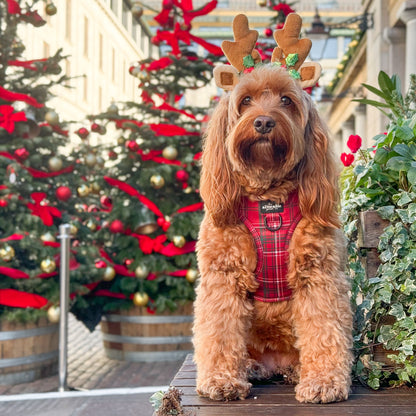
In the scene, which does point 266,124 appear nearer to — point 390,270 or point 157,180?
point 390,270

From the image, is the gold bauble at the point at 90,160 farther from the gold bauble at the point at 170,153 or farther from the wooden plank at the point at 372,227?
the wooden plank at the point at 372,227

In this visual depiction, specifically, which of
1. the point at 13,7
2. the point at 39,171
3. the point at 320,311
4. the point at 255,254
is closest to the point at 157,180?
the point at 39,171

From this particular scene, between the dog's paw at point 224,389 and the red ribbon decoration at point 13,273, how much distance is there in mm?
2928

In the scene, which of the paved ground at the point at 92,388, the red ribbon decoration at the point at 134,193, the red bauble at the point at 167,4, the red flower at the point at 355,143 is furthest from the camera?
the red bauble at the point at 167,4

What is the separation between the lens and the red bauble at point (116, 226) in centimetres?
548

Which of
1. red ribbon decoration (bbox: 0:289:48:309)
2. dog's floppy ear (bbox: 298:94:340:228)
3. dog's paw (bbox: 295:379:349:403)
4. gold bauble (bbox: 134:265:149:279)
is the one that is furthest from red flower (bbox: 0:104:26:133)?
dog's paw (bbox: 295:379:349:403)

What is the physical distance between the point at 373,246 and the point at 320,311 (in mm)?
503

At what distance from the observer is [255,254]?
7.90ft

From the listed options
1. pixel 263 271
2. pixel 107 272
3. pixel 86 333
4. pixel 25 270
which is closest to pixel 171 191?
pixel 107 272

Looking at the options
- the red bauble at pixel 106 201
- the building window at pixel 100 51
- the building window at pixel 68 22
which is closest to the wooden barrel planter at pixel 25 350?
the red bauble at pixel 106 201

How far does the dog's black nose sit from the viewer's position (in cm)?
221

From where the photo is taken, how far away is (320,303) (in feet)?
7.70

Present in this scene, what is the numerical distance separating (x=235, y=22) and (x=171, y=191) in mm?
3302

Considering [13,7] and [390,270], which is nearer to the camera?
[390,270]
